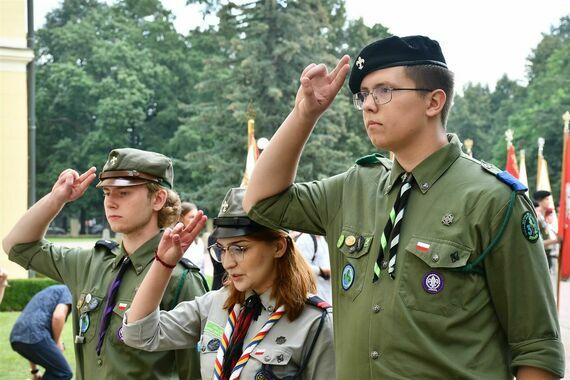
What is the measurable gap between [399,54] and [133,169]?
6.19ft

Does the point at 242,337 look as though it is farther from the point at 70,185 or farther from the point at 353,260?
the point at 70,185

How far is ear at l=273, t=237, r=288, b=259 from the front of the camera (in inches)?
143

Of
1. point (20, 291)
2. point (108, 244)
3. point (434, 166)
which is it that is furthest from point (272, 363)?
point (20, 291)

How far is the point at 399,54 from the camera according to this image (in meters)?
2.85

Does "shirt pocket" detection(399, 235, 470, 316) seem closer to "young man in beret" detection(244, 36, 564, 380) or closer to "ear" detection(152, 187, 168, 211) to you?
"young man in beret" detection(244, 36, 564, 380)

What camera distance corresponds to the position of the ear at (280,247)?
11.9 feet

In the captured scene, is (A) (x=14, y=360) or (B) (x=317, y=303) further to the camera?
(A) (x=14, y=360)

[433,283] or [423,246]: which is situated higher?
[423,246]

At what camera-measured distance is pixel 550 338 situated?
267cm

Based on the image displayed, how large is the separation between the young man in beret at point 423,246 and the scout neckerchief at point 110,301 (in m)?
1.52

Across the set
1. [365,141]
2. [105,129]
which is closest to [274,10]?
[365,141]

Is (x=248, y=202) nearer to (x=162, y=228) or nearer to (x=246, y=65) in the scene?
(x=162, y=228)

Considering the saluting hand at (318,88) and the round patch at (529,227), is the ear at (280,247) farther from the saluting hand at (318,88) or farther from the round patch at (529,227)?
the round patch at (529,227)

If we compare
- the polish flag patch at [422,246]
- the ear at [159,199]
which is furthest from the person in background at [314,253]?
the polish flag patch at [422,246]
